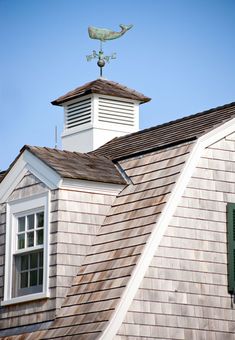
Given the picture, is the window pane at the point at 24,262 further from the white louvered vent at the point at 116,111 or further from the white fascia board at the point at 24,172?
the white louvered vent at the point at 116,111

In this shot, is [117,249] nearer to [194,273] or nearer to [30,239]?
[194,273]

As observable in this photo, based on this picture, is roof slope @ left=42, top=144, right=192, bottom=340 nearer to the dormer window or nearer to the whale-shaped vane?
the dormer window

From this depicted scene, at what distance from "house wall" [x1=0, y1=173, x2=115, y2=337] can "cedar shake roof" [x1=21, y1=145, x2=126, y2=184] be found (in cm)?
27

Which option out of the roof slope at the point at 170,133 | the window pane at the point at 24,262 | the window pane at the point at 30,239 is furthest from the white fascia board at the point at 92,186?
the window pane at the point at 24,262

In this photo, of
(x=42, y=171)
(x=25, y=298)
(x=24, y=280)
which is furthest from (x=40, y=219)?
(x=25, y=298)

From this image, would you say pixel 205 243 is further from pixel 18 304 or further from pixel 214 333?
pixel 18 304

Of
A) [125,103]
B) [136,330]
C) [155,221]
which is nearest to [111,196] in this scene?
[155,221]

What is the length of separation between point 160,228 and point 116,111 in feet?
20.5

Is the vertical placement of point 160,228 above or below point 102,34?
below

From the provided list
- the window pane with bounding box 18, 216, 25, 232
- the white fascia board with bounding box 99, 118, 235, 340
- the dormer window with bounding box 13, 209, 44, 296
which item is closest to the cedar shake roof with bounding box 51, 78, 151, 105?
the window pane with bounding box 18, 216, 25, 232

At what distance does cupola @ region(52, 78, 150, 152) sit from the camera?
20.8 metres

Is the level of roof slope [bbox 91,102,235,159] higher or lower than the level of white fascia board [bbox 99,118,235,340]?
higher

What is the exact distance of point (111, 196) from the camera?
1678cm

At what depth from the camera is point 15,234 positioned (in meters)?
17.0
